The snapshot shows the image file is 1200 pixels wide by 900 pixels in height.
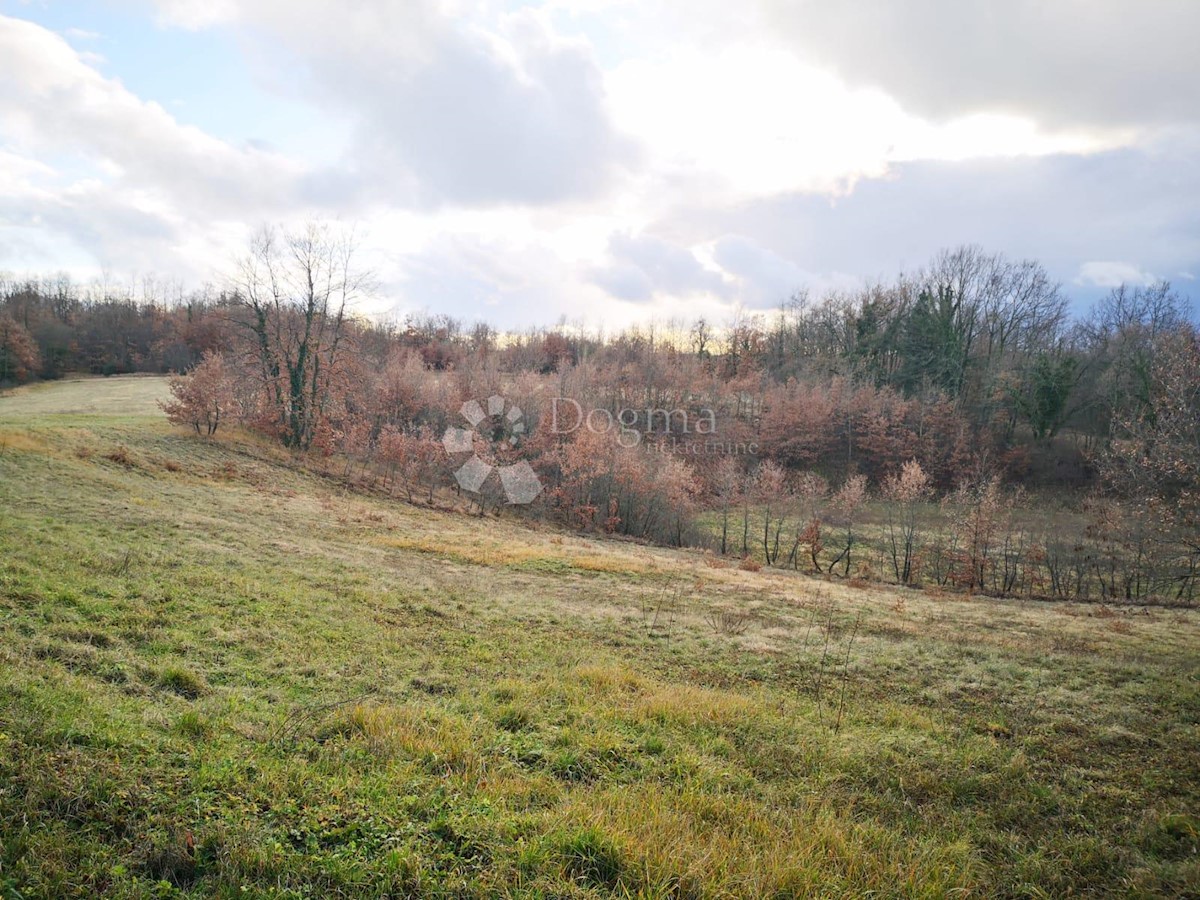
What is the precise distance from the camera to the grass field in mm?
3756

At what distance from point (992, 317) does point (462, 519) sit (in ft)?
229

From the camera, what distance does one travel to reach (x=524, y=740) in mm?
5992

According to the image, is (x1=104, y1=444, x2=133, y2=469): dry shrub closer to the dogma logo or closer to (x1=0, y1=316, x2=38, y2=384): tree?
the dogma logo

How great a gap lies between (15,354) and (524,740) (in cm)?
8549

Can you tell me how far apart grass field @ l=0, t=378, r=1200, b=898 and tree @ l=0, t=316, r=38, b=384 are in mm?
69368

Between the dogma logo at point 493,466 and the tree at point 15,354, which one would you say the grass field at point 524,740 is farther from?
the tree at point 15,354

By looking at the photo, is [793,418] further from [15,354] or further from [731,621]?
[15,354]

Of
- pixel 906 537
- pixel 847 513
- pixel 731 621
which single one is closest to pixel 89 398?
pixel 731 621

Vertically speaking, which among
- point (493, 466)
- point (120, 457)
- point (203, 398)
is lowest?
point (493, 466)

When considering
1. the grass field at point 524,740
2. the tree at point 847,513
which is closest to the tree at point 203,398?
the grass field at point 524,740

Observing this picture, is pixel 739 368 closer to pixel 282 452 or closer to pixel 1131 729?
pixel 282 452

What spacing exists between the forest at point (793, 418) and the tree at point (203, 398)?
5.4 inches

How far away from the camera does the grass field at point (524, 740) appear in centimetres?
376

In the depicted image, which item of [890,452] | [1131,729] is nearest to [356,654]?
[1131,729]
